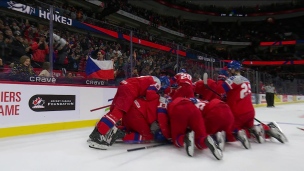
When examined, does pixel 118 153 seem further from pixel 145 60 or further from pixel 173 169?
pixel 145 60

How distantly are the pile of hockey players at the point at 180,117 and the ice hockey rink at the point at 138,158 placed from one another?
0.34 ft

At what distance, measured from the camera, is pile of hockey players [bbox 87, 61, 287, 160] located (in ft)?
8.23

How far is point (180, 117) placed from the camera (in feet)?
8.25

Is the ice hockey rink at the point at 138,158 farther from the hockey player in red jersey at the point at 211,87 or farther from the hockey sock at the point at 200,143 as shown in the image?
the hockey player in red jersey at the point at 211,87

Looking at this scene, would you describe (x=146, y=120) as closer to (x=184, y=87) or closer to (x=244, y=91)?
(x=184, y=87)

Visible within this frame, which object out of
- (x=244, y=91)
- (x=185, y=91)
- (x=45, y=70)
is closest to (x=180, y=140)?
(x=185, y=91)

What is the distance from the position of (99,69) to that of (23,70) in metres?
1.47

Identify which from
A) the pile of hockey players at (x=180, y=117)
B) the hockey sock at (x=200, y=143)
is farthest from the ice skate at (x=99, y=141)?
the hockey sock at (x=200, y=143)

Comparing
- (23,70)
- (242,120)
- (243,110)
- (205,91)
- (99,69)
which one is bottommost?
(242,120)

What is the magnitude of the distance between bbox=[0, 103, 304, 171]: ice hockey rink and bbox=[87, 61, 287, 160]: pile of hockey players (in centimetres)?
10

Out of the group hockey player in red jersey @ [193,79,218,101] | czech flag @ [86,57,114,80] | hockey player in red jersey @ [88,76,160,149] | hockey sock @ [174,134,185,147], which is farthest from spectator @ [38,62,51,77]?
hockey sock @ [174,134,185,147]

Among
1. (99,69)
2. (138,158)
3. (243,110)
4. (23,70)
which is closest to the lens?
(138,158)

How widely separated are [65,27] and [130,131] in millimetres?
2503

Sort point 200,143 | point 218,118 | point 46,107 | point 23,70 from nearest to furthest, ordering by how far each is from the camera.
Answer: point 200,143 < point 218,118 < point 23,70 < point 46,107
